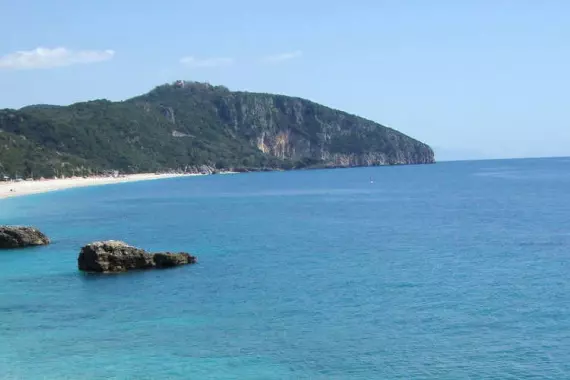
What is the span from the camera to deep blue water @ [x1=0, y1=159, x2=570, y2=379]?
27531mm

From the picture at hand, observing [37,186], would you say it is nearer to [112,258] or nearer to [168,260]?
[168,260]

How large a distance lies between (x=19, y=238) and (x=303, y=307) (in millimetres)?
32758

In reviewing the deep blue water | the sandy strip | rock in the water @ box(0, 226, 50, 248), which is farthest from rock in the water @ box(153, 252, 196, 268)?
the sandy strip

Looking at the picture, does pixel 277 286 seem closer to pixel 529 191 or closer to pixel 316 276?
pixel 316 276

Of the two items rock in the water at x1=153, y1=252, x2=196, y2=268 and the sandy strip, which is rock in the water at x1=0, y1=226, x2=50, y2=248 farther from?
the sandy strip

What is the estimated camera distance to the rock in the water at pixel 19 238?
196 ft

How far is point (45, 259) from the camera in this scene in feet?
179

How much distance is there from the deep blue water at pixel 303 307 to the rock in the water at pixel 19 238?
1.64 metres

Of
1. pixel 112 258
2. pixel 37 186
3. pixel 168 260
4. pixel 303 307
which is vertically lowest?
pixel 303 307

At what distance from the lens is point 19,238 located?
60188 millimetres

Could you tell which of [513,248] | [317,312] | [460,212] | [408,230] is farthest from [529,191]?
[317,312]

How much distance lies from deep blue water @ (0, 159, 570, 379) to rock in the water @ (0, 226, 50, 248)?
5.38 ft

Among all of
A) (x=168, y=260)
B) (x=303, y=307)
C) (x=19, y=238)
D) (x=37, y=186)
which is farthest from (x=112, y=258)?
(x=37, y=186)

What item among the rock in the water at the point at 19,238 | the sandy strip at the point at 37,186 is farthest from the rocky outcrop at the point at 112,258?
the sandy strip at the point at 37,186
